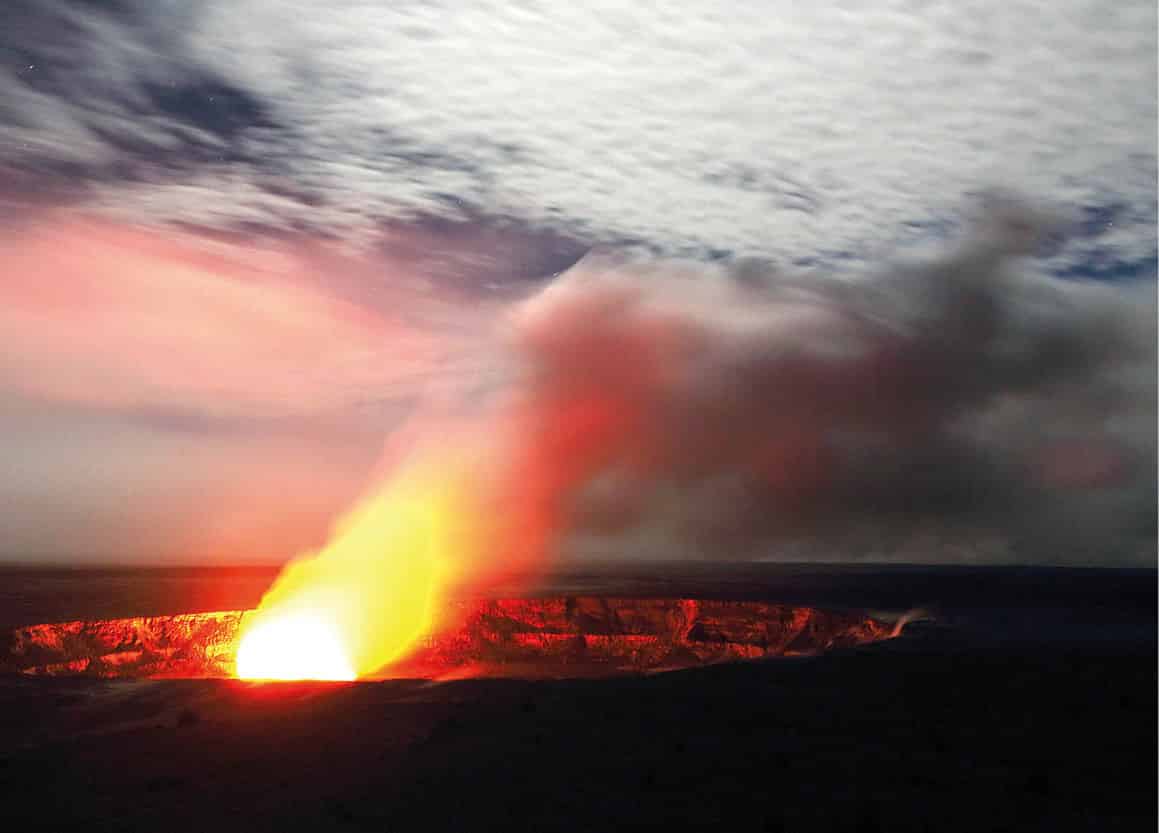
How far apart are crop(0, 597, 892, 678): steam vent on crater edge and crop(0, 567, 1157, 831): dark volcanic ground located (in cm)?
1387

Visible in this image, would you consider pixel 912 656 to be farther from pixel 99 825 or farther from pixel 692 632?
pixel 99 825

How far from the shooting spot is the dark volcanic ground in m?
17.4

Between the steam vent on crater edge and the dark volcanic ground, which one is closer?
the dark volcanic ground

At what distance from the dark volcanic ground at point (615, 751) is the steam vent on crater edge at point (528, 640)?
45.5ft

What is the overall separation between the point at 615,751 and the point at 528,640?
32.6 m

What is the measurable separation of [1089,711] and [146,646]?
1678 inches

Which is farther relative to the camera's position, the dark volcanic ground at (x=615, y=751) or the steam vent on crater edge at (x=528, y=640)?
the steam vent on crater edge at (x=528, y=640)

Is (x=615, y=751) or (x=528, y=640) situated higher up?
(x=615, y=751)

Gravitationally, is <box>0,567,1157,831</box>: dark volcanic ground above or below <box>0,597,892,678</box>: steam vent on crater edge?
above

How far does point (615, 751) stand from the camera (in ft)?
70.1

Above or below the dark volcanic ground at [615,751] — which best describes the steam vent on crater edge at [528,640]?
below

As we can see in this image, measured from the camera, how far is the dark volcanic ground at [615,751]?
1744cm

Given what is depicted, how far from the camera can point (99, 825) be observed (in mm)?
17047

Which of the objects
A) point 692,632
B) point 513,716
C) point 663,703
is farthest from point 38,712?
point 692,632
